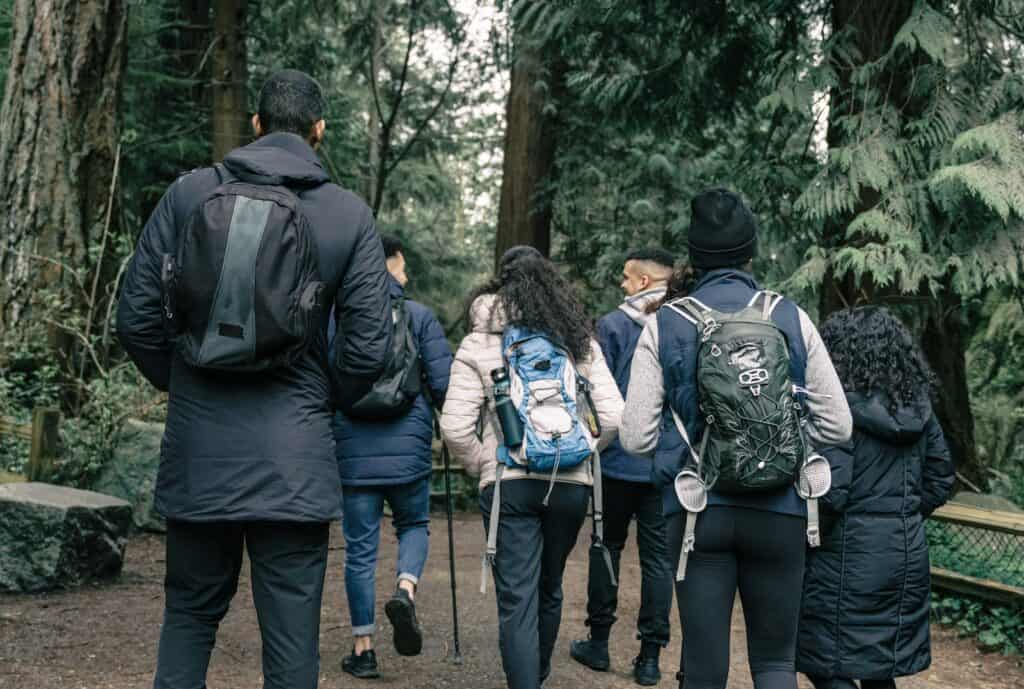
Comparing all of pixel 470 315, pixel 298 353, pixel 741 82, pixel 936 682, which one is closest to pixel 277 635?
pixel 298 353

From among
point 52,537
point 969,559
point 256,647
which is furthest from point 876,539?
point 52,537

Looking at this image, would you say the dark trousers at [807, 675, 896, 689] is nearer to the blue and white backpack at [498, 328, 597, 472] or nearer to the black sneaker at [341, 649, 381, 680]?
the blue and white backpack at [498, 328, 597, 472]

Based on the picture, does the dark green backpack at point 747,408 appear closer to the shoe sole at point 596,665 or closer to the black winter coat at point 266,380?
the black winter coat at point 266,380

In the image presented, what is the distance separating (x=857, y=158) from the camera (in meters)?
7.16

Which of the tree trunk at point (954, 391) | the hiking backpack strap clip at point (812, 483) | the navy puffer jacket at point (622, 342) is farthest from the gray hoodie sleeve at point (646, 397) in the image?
the tree trunk at point (954, 391)

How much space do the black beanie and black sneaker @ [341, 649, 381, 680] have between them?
111 inches

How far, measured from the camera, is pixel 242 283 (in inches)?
112

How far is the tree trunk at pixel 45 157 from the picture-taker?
353 inches

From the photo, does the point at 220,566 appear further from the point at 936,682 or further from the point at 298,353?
the point at 936,682

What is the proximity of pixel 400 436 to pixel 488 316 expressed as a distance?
3.27 ft

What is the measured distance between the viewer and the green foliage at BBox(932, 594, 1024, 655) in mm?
6586

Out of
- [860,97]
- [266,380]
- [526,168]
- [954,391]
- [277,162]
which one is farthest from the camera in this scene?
[526,168]

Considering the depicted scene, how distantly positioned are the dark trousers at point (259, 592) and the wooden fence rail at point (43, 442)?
5196mm

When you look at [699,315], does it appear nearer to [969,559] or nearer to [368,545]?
[368,545]
